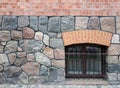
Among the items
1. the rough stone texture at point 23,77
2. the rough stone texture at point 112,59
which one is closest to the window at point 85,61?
the rough stone texture at point 112,59

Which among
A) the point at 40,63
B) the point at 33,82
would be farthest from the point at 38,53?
the point at 33,82

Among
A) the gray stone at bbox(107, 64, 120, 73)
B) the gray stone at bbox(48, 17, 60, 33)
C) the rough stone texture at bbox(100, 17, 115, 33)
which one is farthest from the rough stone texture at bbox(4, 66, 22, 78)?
the rough stone texture at bbox(100, 17, 115, 33)

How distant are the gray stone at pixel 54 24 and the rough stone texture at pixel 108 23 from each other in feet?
3.14

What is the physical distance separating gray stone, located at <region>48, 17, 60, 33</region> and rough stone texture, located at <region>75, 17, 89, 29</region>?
1.33 feet

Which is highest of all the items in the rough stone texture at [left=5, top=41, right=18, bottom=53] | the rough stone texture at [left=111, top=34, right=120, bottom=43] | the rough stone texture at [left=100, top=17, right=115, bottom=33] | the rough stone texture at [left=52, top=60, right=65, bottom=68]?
the rough stone texture at [left=100, top=17, right=115, bottom=33]

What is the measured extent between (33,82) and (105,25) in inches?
79.4

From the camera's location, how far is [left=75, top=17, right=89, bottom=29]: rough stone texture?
632cm

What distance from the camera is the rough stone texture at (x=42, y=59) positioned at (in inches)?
251

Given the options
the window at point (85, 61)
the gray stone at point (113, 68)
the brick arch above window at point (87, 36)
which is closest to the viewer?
the brick arch above window at point (87, 36)

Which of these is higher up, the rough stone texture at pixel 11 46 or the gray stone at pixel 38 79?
the rough stone texture at pixel 11 46

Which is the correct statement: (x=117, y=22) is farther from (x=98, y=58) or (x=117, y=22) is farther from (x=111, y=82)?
(x=111, y=82)

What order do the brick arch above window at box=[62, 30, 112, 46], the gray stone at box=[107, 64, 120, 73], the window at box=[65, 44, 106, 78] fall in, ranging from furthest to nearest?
the window at box=[65, 44, 106, 78] < the gray stone at box=[107, 64, 120, 73] < the brick arch above window at box=[62, 30, 112, 46]

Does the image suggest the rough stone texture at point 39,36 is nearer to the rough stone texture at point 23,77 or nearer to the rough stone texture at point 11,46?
the rough stone texture at point 11,46

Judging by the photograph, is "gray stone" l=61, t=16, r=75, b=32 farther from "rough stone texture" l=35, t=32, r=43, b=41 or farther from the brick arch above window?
"rough stone texture" l=35, t=32, r=43, b=41
